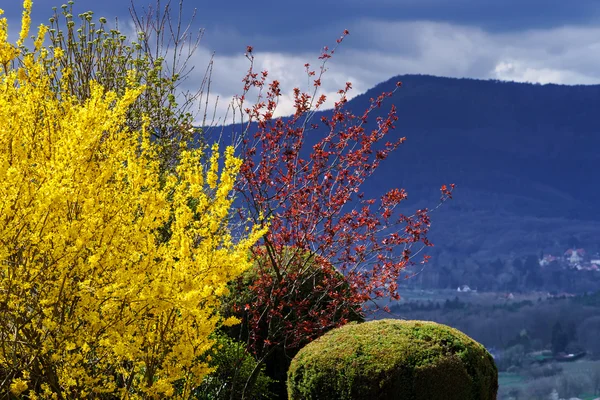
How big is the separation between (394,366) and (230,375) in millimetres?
2289

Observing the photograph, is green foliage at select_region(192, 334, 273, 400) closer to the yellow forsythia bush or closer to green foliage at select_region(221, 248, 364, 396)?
green foliage at select_region(221, 248, 364, 396)

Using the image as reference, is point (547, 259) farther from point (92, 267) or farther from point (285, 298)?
point (92, 267)

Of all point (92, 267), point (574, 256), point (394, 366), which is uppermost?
point (92, 267)

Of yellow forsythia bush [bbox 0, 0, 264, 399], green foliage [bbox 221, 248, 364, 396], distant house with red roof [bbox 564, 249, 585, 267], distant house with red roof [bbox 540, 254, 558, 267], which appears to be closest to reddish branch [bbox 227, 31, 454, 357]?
green foliage [bbox 221, 248, 364, 396]

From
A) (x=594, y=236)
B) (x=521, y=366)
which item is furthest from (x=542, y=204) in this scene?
(x=521, y=366)

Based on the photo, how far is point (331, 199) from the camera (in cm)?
897

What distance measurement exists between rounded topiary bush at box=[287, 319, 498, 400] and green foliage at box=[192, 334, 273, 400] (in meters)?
0.87

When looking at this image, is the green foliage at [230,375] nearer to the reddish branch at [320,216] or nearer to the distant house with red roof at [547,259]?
the reddish branch at [320,216]

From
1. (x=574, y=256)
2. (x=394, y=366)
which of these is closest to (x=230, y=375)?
(x=394, y=366)

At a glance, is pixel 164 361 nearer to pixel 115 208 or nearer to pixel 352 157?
pixel 115 208

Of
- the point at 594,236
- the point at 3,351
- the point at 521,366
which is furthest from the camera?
the point at 594,236

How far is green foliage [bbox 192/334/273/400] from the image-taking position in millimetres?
8844

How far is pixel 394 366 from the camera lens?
7.51 metres

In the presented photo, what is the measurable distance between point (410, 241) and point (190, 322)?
407 centimetres
